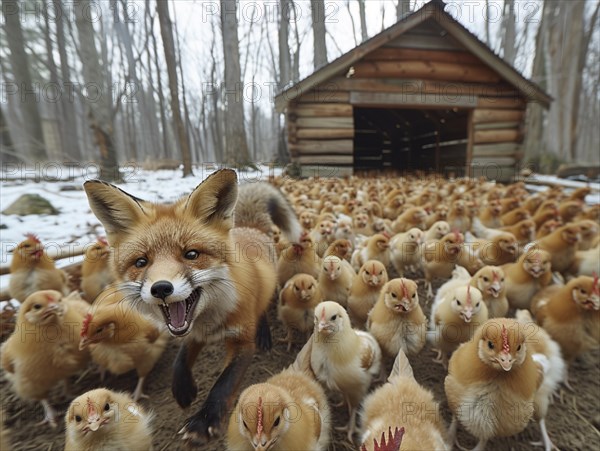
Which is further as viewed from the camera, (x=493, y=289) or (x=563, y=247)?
(x=563, y=247)

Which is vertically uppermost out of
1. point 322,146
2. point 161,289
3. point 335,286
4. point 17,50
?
point 17,50

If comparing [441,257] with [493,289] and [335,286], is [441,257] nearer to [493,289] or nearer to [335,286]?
[493,289]

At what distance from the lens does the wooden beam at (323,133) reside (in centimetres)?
928

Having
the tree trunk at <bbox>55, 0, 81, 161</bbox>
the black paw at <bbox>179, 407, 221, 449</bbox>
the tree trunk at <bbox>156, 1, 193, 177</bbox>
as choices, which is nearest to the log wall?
the tree trunk at <bbox>156, 1, 193, 177</bbox>

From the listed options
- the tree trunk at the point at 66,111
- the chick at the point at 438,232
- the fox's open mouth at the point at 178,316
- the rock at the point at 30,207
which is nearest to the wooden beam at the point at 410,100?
the chick at the point at 438,232

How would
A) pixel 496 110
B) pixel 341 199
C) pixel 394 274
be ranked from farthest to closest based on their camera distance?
pixel 496 110 → pixel 341 199 → pixel 394 274

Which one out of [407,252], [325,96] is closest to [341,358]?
[407,252]

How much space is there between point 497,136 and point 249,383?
10.7 m

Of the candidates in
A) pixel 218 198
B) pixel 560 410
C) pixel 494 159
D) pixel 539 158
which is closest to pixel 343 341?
pixel 218 198

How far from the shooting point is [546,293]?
2.62 metres

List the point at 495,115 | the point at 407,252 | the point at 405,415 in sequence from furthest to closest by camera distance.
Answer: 1. the point at 495,115
2. the point at 407,252
3. the point at 405,415

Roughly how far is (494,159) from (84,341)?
1131 centimetres

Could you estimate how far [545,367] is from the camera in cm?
183

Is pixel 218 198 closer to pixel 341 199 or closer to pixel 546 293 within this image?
pixel 546 293
